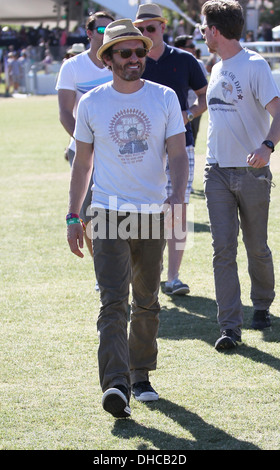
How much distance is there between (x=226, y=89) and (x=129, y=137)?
1.51m

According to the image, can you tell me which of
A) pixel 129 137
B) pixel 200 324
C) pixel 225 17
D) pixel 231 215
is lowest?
pixel 200 324

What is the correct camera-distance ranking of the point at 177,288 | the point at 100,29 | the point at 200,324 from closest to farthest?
the point at 200,324
the point at 100,29
the point at 177,288

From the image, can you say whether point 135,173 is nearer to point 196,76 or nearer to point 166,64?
point 166,64

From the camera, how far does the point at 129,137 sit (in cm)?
468

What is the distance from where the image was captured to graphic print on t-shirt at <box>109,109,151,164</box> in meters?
4.66

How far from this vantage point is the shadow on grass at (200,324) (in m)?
5.79

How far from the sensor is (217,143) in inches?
240

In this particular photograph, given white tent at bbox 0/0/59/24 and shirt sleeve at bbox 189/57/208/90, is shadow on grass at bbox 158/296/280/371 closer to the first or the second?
shirt sleeve at bbox 189/57/208/90

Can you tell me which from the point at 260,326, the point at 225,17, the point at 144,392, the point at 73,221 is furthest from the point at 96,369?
the point at 225,17

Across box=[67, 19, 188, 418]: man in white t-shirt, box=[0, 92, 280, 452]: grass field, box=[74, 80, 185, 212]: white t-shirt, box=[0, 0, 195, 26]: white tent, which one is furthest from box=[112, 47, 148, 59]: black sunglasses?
box=[0, 0, 195, 26]: white tent

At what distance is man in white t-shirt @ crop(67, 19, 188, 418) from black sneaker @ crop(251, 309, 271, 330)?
1.71 metres
